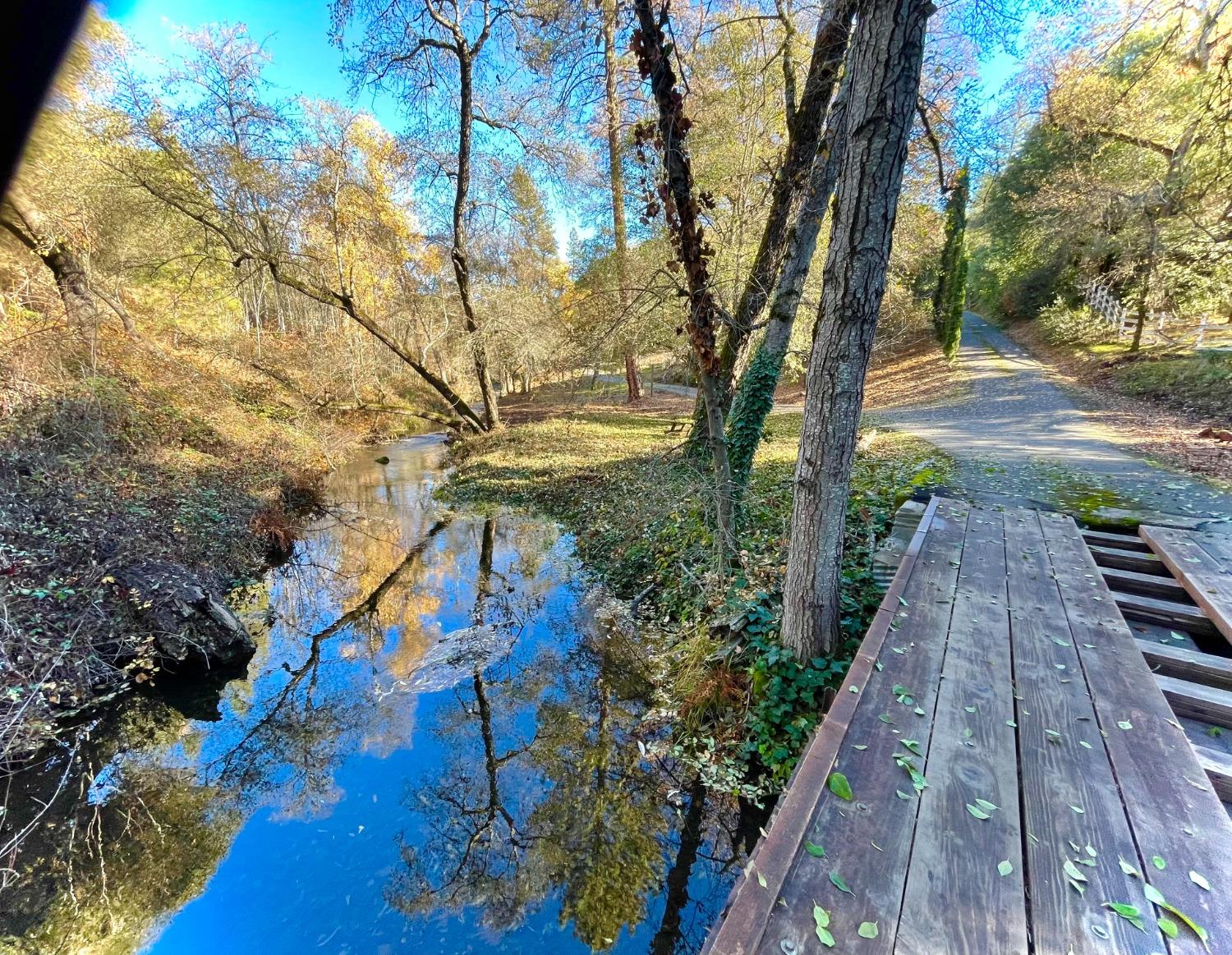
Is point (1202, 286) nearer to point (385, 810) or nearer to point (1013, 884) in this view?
point (1013, 884)

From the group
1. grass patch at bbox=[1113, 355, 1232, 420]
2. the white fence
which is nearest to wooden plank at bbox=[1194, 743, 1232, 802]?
grass patch at bbox=[1113, 355, 1232, 420]

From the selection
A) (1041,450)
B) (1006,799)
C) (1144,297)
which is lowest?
(1041,450)

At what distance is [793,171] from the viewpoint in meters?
5.25

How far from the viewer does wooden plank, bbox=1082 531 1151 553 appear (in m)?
3.67

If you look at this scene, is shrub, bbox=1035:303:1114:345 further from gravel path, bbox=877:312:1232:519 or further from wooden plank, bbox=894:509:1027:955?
wooden plank, bbox=894:509:1027:955

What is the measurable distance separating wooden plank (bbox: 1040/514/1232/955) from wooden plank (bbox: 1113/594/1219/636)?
38 cm

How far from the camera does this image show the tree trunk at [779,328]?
15.2 feet

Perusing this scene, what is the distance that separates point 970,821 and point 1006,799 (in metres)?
0.20

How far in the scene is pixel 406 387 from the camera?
17.0m

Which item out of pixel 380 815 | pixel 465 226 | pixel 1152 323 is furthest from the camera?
pixel 1152 323

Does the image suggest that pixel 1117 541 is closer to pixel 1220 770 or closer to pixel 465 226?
pixel 1220 770

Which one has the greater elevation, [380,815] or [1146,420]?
[1146,420]

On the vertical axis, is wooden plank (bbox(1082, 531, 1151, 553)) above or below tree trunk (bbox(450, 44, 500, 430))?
below

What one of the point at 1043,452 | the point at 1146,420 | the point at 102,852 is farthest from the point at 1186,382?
→ the point at 102,852
